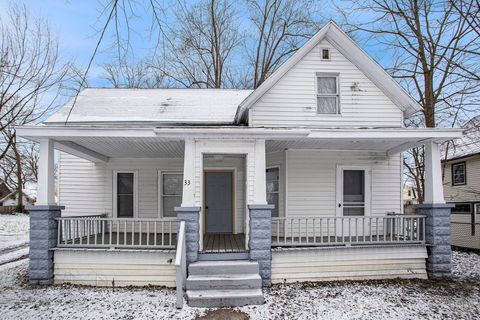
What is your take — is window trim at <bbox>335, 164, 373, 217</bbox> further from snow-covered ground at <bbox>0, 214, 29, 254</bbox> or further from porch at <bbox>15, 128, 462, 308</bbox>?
snow-covered ground at <bbox>0, 214, 29, 254</bbox>

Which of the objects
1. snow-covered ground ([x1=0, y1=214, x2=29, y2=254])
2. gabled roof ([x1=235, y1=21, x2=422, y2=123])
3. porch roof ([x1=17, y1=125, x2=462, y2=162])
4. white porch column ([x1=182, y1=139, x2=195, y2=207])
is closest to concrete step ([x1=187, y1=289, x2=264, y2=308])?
white porch column ([x1=182, y1=139, x2=195, y2=207])

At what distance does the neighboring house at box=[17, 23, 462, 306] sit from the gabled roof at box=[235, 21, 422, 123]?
3 cm

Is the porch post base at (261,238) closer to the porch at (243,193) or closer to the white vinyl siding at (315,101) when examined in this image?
the porch at (243,193)

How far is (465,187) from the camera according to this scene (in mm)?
13945

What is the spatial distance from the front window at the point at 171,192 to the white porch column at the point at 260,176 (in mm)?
3870

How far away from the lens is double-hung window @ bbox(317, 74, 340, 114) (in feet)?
28.5

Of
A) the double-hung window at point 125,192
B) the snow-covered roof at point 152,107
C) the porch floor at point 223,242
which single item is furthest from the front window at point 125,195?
the porch floor at point 223,242

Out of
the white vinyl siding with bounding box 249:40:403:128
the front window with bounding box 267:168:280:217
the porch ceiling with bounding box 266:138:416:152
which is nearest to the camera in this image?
the porch ceiling with bounding box 266:138:416:152

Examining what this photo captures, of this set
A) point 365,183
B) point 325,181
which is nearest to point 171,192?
point 325,181

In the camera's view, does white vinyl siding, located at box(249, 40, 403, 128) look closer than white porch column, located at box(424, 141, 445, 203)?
No

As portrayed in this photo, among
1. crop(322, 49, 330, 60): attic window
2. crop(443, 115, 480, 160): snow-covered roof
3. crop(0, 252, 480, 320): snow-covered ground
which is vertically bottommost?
crop(0, 252, 480, 320): snow-covered ground

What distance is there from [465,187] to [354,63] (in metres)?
9.20

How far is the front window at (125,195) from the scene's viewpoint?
403 inches

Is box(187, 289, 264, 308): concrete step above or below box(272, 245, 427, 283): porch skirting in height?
below
